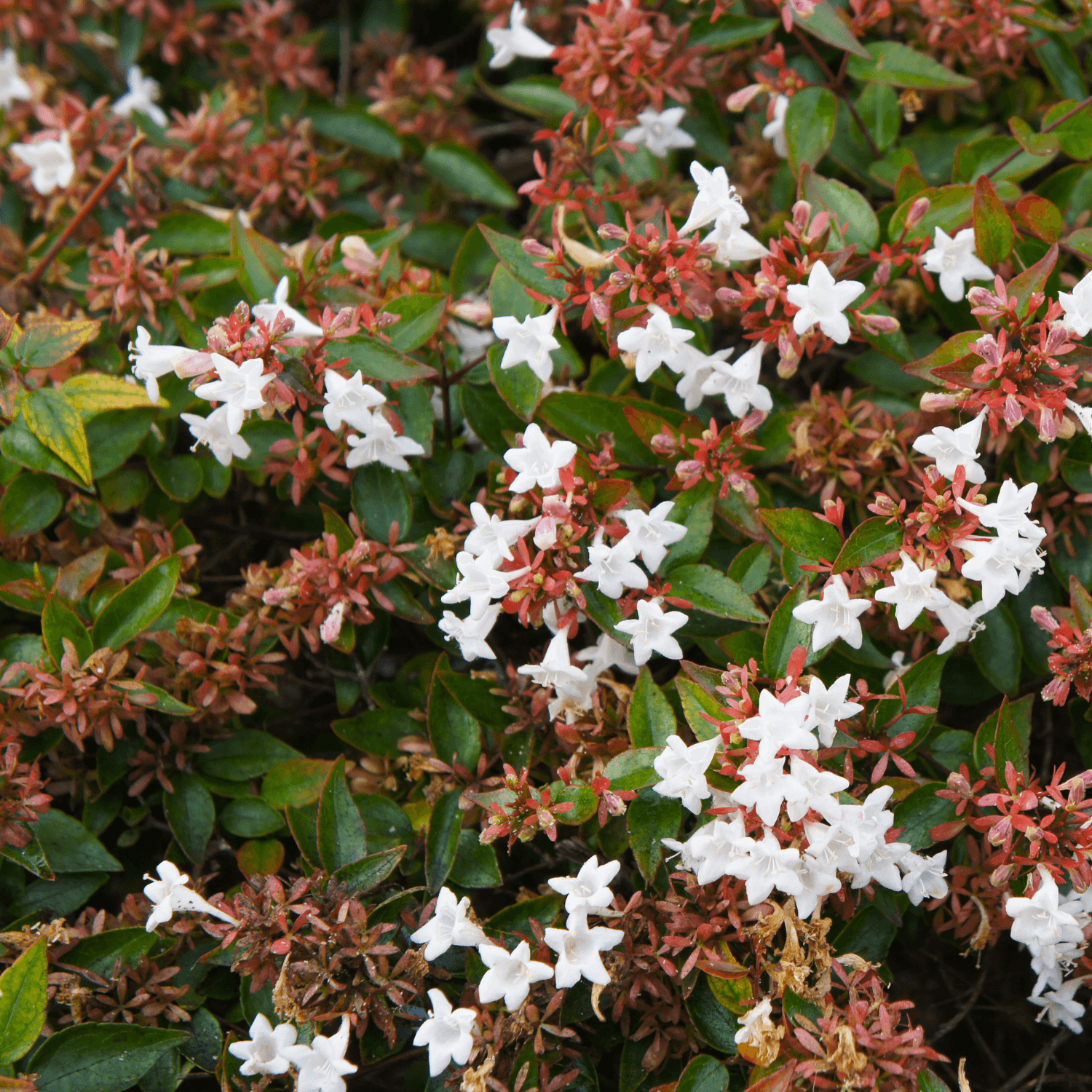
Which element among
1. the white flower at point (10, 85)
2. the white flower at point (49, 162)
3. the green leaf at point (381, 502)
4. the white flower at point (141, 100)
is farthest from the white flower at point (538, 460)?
the white flower at point (10, 85)

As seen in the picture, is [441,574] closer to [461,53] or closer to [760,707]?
[760,707]

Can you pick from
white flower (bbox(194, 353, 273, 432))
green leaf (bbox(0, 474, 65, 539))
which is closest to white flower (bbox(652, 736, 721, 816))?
white flower (bbox(194, 353, 273, 432))

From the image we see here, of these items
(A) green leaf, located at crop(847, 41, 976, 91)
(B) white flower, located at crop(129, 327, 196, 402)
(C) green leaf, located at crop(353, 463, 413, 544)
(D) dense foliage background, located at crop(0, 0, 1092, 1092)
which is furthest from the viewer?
(A) green leaf, located at crop(847, 41, 976, 91)

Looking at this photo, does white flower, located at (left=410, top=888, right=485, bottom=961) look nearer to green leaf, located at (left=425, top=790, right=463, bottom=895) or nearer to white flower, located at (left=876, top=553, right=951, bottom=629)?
green leaf, located at (left=425, top=790, right=463, bottom=895)

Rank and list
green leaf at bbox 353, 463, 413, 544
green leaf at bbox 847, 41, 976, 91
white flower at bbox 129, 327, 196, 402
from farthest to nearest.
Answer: green leaf at bbox 847, 41, 976, 91 → green leaf at bbox 353, 463, 413, 544 → white flower at bbox 129, 327, 196, 402

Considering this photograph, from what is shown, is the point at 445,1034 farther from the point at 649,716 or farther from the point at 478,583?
the point at 478,583

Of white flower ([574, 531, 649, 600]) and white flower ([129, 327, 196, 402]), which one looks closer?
white flower ([574, 531, 649, 600])

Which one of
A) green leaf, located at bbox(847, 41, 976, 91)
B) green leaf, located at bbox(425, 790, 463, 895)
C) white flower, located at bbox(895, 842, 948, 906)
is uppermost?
green leaf, located at bbox(847, 41, 976, 91)

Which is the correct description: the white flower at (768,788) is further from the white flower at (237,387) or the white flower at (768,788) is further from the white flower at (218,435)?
the white flower at (218,435)
